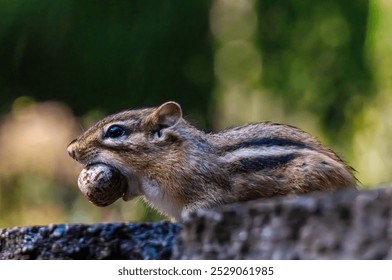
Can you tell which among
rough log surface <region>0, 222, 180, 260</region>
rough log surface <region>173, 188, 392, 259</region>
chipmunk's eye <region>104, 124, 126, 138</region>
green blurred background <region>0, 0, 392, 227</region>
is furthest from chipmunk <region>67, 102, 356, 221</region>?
green blurred background <region>0, 0, 392, 227</region>

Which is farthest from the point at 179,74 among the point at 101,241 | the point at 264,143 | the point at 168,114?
the point at 101,241

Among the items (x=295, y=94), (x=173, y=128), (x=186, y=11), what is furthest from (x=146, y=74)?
(x=173, y=128)

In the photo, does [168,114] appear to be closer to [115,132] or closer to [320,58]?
[115,132]

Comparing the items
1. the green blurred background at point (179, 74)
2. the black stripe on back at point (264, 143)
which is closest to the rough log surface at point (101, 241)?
the black stripe on back at point (264, 143)

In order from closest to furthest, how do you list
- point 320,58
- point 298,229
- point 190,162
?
point 298,229
point 190,162
point 320,58

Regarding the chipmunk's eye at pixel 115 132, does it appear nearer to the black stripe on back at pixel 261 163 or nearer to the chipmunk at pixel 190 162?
the chipmunk at pixel 190 162

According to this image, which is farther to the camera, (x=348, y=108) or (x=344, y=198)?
(x=348, y=108)

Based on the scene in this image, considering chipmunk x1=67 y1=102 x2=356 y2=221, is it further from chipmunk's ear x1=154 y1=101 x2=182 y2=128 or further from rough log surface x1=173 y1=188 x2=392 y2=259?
rough log surface x1=173 y1=188 x2=392 y2=259

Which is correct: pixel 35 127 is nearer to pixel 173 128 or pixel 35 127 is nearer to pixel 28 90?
pixel 28 90
